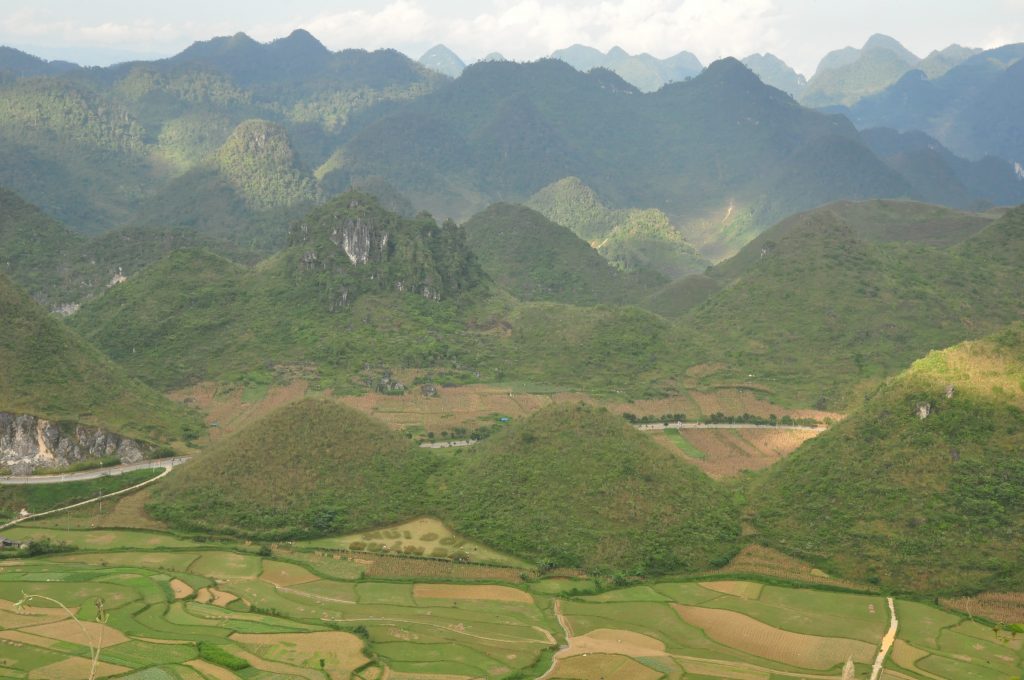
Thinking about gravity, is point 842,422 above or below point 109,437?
above

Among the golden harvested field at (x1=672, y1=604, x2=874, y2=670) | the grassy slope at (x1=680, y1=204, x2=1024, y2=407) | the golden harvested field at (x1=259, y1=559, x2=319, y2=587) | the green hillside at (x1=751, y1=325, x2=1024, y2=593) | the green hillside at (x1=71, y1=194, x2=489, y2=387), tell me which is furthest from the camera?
the green hillside at (x1=71, y1=194, x2=489, y2=387)

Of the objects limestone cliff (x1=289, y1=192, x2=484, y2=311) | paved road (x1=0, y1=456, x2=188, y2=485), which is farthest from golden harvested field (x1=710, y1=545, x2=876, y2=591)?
limestone cliff (x1=289, y1=192, x2=484, y2=311)

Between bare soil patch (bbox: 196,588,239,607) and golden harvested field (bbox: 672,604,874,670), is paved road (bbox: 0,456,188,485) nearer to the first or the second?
bare soil patch (bbox: 196,588,239,607)

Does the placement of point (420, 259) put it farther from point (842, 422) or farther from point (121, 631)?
point (121, 631)

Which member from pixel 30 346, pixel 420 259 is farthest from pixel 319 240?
pixel 30 346

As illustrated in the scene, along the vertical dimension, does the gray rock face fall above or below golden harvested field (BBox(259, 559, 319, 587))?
above

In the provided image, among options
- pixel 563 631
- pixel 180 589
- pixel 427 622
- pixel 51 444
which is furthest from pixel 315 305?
pixel 563 631

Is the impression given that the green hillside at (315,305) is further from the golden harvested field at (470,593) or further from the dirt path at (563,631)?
the dirt path at (563,631)

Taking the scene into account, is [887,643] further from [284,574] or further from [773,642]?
[284,574]

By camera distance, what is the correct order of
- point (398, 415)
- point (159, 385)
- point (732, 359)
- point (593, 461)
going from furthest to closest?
point (732, 359), point (159, 385), point (398, 415), point (593, 461)
